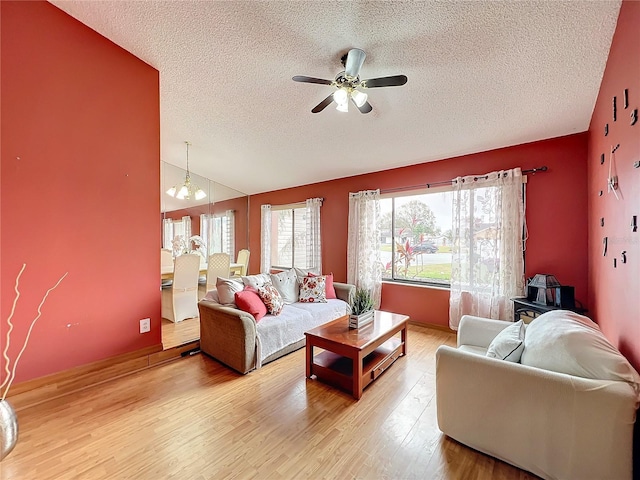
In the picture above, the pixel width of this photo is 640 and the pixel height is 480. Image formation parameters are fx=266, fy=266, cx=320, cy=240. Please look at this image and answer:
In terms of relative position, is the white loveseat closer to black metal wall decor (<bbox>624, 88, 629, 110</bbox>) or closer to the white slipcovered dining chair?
black metal wall decor (<bbox>624, 88, 629, 110</bbox>)

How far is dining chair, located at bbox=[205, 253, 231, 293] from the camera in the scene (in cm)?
454

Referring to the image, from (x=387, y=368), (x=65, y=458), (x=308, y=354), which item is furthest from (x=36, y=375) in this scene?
(x=387, y=368)

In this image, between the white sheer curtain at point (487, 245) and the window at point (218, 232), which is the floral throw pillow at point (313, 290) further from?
the window at point (218, 232)

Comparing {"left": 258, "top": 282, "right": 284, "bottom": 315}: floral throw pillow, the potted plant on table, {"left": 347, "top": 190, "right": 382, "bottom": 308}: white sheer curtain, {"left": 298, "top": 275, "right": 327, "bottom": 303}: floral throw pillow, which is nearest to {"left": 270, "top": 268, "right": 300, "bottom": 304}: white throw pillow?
{"left": 298, "top": 275, "right": 327, "bottom": 303}: floral throw pillow

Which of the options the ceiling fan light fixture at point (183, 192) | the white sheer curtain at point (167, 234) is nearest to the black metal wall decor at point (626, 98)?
the ceiling fan light fixture at point (183, 192)

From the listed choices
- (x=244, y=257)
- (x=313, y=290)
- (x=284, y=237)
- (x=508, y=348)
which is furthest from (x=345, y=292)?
(x=244, y=257)

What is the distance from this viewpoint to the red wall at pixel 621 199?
1391 millimetres

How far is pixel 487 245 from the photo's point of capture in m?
3.43

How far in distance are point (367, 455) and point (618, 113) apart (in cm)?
265

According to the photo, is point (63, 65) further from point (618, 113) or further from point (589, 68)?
point (589, 68)

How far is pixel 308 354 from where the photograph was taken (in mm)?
2494

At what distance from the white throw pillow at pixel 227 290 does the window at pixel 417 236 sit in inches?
102

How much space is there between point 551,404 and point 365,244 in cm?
324

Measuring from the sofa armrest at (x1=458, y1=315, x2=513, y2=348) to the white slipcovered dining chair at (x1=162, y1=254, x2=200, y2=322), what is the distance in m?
3.44
